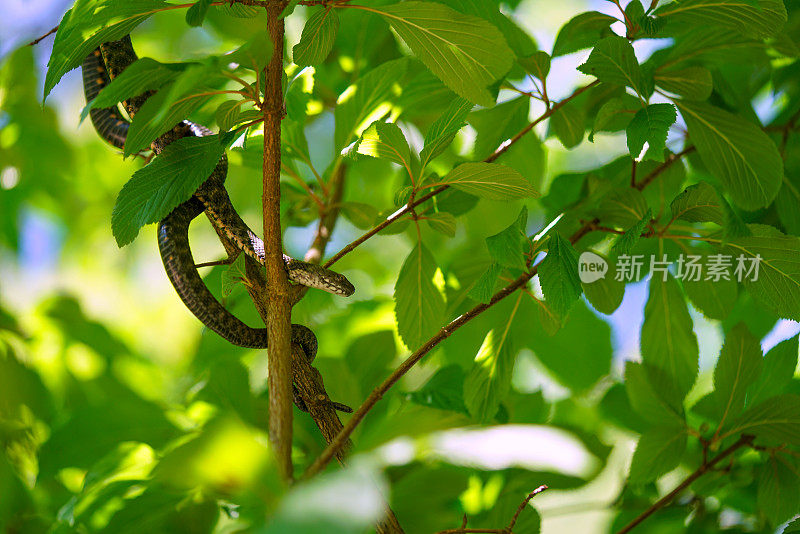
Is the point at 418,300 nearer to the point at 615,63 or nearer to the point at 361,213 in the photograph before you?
the point at 361,213

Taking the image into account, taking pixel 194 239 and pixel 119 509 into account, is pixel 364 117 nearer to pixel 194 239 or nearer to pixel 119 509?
pixel 119 509

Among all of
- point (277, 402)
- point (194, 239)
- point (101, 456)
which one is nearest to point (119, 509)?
point (101, 456)

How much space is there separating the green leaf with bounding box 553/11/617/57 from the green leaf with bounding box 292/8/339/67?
260mm

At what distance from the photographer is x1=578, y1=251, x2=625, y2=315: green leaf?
1.98 ft

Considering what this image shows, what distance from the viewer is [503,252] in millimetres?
479

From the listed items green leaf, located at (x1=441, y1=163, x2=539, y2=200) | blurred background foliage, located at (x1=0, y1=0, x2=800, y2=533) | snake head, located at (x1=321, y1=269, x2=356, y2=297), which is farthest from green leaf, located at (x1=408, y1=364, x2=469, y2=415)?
green leaf, located at (x1=441, y1=163, x2=539, y2=200)

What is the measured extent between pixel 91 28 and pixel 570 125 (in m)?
0.47

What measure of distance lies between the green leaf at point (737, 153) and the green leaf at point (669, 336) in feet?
0.37

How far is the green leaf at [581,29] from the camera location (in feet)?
1.96

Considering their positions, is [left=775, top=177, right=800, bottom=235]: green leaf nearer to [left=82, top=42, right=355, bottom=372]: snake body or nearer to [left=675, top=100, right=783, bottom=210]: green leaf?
[left=675, top=100, right=783, bottom=210]: green leaf

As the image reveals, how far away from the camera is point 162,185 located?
450 millimetres

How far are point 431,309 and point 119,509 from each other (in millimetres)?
327

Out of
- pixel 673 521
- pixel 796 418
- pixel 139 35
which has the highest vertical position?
pixel 139 35

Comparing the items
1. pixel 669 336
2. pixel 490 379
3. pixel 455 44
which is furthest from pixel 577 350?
pixel 455 44
